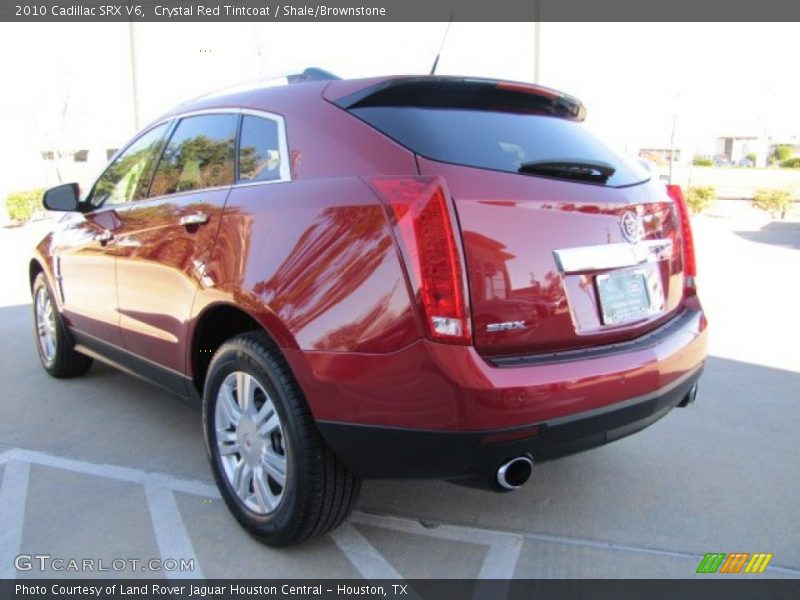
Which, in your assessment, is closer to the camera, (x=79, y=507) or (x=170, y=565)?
(x=170, y=565)

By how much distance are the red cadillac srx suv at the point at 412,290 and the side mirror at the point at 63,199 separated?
4.16 feet

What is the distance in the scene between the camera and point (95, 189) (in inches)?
167

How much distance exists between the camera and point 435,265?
214 cm

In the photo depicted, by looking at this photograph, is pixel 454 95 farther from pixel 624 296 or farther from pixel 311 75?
pixel 624 296

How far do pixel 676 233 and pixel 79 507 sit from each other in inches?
113

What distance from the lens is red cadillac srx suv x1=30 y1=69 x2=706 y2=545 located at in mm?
2178

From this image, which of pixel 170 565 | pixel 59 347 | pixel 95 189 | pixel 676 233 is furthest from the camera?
pixel 59 347

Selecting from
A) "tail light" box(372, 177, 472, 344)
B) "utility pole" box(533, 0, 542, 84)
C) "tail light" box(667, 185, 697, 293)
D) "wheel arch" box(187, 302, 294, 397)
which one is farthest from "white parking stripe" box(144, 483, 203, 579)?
"utility pole" box(533, 0, 542, 84)

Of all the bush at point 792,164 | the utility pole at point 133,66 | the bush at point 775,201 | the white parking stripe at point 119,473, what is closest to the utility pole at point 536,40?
the utility pole at point 133,66

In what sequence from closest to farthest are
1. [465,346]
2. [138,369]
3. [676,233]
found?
[465,346] → [676,233] → [138,369]

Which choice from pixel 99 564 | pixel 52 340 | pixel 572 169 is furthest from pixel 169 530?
pixel 52 340

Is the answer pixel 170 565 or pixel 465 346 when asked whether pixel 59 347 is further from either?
pixel 465 346

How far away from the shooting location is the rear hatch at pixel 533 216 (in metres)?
2.23

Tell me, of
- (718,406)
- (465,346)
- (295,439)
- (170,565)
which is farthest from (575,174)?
(718,406)
